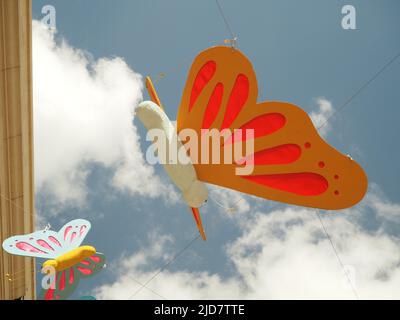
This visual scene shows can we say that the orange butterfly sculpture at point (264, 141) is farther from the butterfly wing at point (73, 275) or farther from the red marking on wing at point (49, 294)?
the red marking on wing at point (49, 294)

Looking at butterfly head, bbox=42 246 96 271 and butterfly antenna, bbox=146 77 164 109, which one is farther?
butterfly head, bbox=42 246 96 271

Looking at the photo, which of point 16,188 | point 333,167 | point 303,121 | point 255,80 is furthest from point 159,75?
point 16,188

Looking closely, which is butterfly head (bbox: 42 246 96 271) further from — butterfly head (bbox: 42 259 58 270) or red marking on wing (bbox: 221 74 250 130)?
red marking on wing (bbox: 221 74 250 130)

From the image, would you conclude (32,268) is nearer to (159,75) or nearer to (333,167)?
(159,75)

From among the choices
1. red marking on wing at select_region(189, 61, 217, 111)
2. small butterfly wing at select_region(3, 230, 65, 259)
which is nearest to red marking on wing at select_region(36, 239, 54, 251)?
small butterfly wing at select_region(3, 230, 65, 259)

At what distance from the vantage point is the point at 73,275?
7.71 metres

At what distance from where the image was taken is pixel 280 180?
5.75 meters

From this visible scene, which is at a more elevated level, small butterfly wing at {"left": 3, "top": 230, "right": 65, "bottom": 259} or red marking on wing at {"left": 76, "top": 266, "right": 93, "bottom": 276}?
small butterfly wing at {"left": 3, "top": 230, "right": 65, "bottom": 259}

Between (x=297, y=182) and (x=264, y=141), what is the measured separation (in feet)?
2.24

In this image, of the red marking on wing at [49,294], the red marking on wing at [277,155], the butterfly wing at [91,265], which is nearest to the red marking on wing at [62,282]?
the butterfly wing at [91,265]

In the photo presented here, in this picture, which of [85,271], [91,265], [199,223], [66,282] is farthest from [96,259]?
[199,223]

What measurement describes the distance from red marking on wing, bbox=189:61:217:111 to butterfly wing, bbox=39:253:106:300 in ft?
11.7

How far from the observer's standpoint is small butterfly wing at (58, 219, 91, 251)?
7562mm
